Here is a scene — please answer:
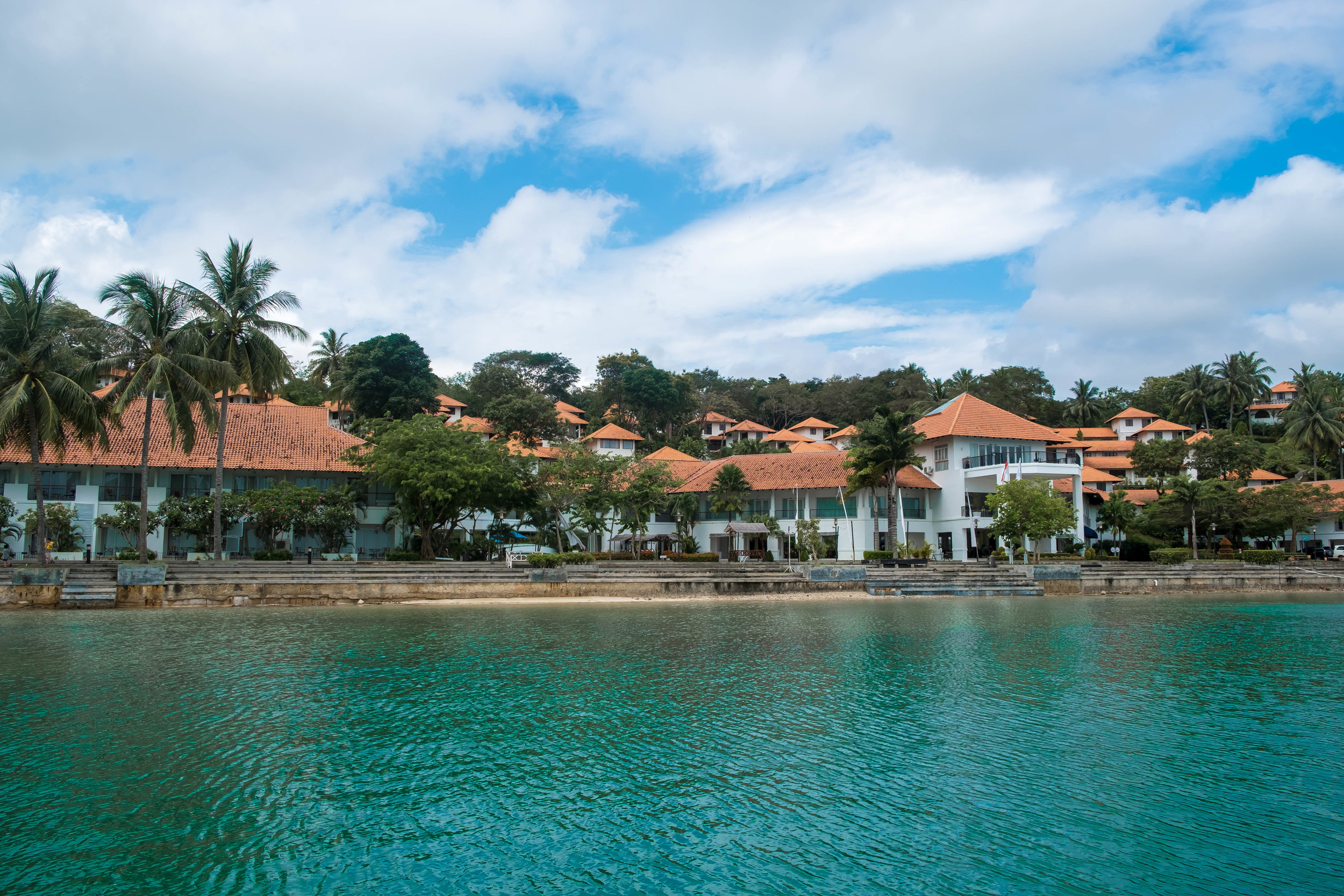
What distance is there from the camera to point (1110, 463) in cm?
6831

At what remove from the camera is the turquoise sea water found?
714cm

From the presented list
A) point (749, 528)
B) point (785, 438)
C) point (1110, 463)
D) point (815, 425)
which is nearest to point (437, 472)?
point (749, 528)

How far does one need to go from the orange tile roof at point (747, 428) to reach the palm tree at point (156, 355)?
55265mm

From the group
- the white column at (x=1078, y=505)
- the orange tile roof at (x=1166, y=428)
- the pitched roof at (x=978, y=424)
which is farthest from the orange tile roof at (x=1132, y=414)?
the white column at (x=1078, y=505)

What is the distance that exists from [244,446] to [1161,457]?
5777 cm

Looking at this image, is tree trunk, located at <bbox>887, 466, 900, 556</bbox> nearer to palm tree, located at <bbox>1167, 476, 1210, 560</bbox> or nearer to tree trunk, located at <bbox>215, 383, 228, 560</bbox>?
palm tree, located at <bbox>1167, 476, 1210, 560</bbox>

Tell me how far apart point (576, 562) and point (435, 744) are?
23.6 meters

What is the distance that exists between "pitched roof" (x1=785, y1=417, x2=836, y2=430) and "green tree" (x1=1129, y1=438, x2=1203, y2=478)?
28522mm

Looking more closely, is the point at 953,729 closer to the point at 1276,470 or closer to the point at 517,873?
the point at 517,873

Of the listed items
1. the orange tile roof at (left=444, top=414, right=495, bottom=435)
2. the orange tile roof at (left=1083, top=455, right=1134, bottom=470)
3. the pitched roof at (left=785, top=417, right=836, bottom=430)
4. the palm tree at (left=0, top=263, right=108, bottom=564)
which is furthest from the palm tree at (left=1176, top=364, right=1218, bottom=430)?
the palm tree at (left=0, top=263, right=108, bottom=564)

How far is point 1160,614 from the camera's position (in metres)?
26.5

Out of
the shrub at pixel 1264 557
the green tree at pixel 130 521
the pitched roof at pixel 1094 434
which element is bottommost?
the shrub at pixel 1264 557

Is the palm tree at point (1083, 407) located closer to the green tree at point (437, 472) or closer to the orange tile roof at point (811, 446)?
the orange tile roof at point (811, 446)

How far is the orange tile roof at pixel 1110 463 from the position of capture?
6712 centimetres
